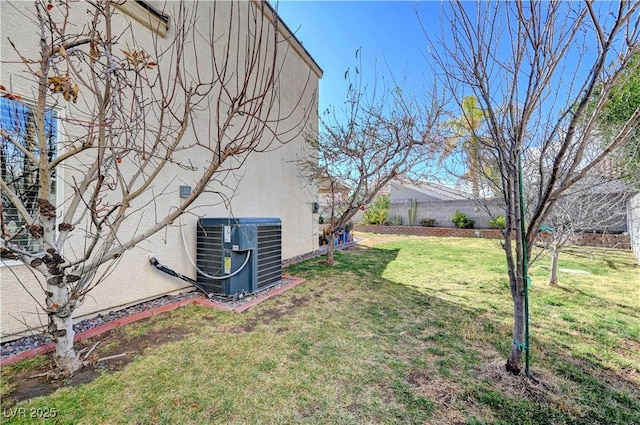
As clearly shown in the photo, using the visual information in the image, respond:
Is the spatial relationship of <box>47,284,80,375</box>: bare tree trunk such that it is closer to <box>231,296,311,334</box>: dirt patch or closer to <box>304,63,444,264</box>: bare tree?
<box>231,296,311,334</box>: dirt patch

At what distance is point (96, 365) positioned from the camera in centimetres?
265

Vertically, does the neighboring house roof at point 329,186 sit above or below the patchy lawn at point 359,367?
above

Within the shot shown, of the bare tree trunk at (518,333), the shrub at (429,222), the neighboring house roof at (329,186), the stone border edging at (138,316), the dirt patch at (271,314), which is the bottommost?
the dirt patch at (271,314)

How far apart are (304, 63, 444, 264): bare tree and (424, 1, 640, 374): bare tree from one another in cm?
433

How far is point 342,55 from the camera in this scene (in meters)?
7.31

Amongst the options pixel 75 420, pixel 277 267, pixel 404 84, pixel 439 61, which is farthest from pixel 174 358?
pixel 404 84

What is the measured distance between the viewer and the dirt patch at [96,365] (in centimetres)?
228

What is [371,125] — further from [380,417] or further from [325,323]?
[380,417]

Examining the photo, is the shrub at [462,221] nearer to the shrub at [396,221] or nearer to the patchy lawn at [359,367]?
the shrub at [396,221]

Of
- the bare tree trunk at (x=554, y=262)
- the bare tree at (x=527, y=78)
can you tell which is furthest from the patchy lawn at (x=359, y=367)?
the bare tree trunk at (x=554, y=262)

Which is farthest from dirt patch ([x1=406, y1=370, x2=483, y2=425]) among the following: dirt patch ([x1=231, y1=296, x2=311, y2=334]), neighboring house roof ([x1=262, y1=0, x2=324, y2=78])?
neighboring house roof ([x1=262, y1=0, x2=324, y2=78])

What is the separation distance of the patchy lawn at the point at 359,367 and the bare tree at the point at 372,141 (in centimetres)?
371

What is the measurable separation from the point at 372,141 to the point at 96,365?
22.5 feet

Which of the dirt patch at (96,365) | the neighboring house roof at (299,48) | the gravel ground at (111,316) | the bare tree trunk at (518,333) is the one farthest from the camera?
the neighboring house roof at (299,48)
